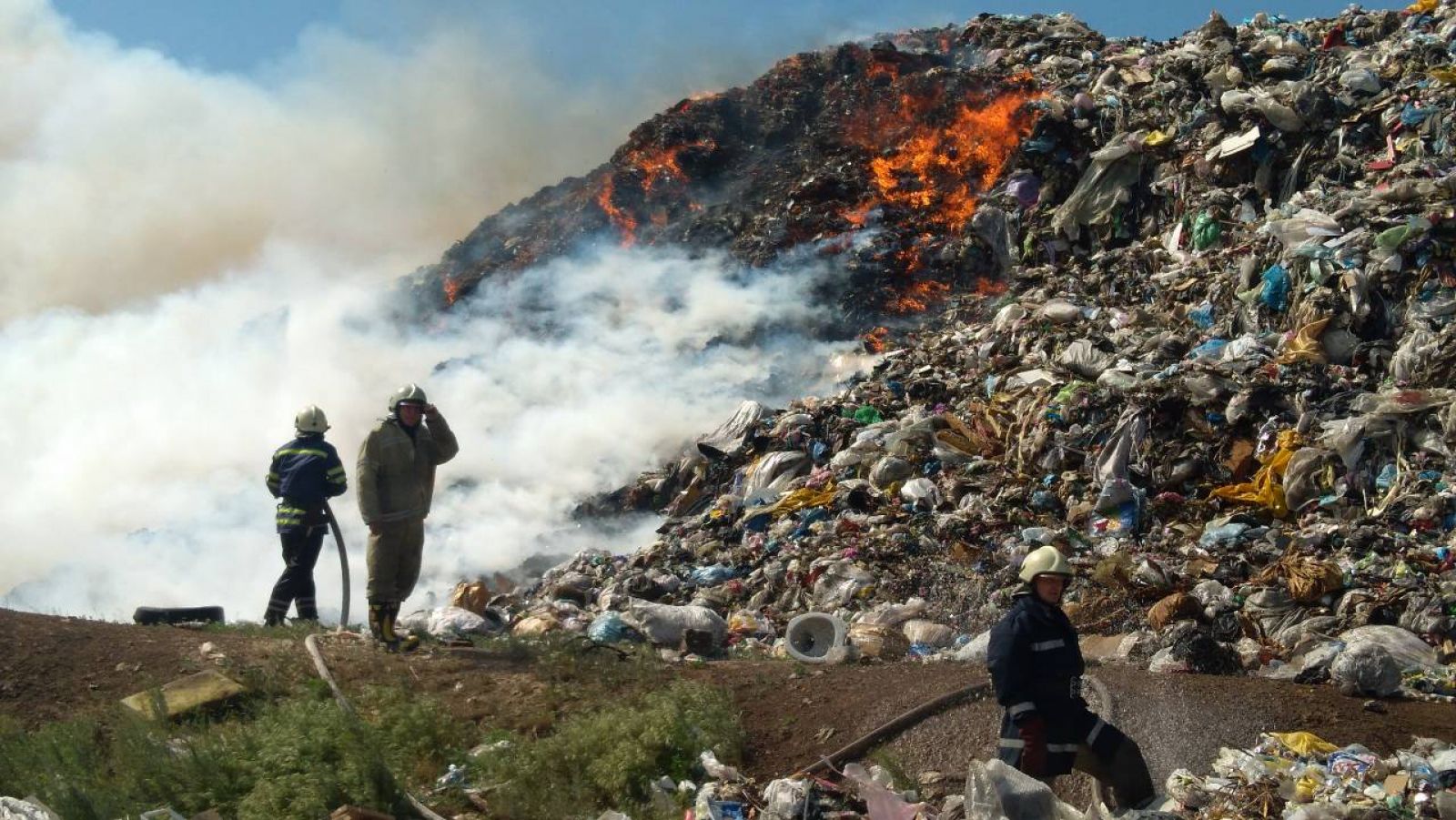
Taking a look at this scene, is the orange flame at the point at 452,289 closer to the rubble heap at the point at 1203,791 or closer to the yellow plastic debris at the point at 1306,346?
the yellow plastic debris at the point at 1306,346

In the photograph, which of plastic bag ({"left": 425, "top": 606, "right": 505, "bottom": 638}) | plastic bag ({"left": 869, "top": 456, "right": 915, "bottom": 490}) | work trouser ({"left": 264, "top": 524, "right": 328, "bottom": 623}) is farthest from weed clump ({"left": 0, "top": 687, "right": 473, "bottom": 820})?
plastic bag ({"left": 869, "top": 456, "right": 915, "bottom": 490})

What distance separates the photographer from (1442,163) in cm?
1080

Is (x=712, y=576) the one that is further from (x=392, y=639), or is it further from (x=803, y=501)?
(x=392, y=639)

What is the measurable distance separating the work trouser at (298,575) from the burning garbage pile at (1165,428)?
4.89ft

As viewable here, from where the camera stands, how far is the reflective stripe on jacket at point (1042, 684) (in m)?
4.31

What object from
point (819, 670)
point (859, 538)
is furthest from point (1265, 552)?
point (819, 670)

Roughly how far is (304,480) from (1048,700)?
4.91m

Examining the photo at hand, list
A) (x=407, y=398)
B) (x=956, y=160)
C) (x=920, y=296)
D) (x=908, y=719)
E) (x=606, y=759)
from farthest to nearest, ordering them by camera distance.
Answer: (x=956, y=160)
(x=920, y=296)
(x=407, y=398)
(x=908, y=719)
(x=606, y=759)

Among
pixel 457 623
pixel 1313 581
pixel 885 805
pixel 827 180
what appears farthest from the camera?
pixel 827 180

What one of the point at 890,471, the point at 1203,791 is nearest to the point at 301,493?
the point at 890,471

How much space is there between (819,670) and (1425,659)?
2791mm

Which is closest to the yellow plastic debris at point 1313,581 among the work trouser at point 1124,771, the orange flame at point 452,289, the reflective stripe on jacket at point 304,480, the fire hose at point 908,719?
the fire hose at point 908,719

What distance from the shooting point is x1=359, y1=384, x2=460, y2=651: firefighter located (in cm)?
679

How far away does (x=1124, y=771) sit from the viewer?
4.38 metres
